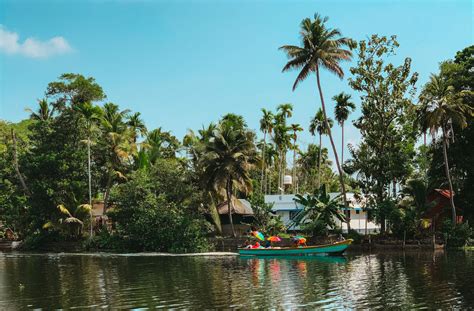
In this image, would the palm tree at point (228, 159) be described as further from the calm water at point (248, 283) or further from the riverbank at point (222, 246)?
the calm water at point (248, 283)

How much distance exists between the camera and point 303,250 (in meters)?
38.9

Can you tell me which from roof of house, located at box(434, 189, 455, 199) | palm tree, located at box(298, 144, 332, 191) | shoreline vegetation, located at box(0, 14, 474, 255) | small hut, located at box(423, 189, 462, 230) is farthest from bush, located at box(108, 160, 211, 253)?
palm tree, located at box(298, 144, 332, 191)

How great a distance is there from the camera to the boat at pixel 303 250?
125ft

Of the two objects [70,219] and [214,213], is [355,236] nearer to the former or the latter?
[214,213]

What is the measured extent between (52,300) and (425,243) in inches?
1230

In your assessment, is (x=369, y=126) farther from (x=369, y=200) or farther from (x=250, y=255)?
(x=250, y=255)

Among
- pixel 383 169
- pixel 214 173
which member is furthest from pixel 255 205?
pixel 383 169


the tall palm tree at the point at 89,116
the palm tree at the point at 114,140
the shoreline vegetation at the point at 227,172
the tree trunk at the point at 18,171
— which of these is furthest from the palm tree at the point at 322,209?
the tree trunk at the point at 18,171

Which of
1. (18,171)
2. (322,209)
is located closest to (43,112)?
(18,171)

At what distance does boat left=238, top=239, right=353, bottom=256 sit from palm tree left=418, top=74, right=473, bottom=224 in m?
10.8

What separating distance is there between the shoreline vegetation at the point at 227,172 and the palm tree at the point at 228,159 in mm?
98

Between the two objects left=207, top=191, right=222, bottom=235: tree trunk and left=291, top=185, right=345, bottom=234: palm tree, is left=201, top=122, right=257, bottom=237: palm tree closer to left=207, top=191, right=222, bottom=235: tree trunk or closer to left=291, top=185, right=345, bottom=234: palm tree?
left=207, top=191, right=222, bottom=235: tree trunk

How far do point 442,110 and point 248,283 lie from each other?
2399cm

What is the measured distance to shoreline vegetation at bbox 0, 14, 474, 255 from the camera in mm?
43281
